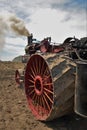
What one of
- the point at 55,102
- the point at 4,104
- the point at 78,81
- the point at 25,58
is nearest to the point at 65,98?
the point at 55,102

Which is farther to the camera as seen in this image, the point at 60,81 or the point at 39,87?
the point at 39,87

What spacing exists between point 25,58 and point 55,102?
3511 millimetres

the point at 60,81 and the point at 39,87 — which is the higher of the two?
the point at 60,81

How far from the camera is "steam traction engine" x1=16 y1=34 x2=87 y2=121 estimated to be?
16.2ft

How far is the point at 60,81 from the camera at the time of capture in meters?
5.30

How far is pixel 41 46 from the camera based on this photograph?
23.5ft

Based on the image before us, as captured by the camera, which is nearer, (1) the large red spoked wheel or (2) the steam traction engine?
(2) the steam traction engine

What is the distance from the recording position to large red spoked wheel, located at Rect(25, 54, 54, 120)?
592 cm

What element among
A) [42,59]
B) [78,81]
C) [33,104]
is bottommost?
[33,104]

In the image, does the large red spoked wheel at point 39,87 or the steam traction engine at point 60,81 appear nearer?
the steam traction engine at point 60,81

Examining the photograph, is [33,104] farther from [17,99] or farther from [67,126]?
[17,99]

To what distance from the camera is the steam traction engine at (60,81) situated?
4945 millimetres

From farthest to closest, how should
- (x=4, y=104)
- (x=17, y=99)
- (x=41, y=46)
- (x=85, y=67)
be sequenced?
(x=17, y=99) < (x=4, y=104) < (x=41, y=46) < (x=85, y=67)

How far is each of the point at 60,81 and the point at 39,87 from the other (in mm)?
1045
